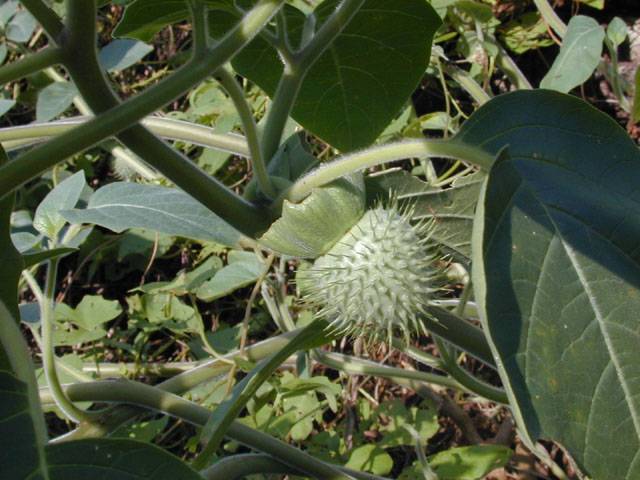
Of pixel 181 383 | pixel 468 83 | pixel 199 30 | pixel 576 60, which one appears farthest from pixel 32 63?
pixel 468 83

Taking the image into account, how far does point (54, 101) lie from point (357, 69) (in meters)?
0.90

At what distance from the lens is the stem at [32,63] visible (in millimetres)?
614

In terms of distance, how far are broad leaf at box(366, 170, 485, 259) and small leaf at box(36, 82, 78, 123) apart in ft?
3.24

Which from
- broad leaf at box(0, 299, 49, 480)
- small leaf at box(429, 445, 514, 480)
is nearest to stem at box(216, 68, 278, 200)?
broad leaf at box(0, 299, 49, 480)

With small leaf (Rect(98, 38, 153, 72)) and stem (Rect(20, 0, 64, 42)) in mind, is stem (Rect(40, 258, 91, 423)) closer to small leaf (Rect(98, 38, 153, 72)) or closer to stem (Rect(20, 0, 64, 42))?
stem (Rect(20, 0, 64, 42))

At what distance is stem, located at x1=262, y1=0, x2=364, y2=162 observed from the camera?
2.58ft

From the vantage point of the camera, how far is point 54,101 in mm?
1583

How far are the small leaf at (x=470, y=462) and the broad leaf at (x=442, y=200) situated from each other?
0.56 metres

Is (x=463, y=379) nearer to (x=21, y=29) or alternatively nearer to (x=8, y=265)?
(x=8, y=265)

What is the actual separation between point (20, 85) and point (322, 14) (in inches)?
75.5

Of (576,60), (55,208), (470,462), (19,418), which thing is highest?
(576,60)

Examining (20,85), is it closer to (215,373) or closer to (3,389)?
(215,373)

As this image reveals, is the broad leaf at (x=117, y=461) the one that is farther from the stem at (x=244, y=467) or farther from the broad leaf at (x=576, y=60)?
the broad leaf at (x=576, y=60)

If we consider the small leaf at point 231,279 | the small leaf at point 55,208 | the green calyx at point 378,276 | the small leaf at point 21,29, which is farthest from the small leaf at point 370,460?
the small leaf at point 21,29
